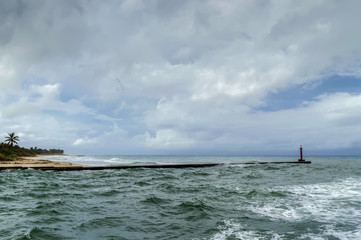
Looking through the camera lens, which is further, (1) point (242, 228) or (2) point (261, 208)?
(2) point (261, 208)

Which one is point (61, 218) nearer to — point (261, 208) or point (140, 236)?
point (140, 236)

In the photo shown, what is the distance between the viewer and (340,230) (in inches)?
298

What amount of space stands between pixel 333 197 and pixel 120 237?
12094 mm

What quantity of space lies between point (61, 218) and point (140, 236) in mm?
3389

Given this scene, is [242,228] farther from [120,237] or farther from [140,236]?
[120,237]

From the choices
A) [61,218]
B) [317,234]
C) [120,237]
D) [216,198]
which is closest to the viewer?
[120,237]

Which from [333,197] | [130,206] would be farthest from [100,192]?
[333,197]

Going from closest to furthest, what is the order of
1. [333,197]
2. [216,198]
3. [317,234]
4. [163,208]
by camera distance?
1. [317,234]
2. [163,208]
3. [216,198]
4. [333,197]

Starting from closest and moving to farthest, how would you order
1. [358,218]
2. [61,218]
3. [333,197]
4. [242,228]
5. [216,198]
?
[242,228], [61,218], [358,218], [216,198], [333,197]

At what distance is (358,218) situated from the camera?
8.88m

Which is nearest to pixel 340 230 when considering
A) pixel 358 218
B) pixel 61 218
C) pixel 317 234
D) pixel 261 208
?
pixel 317 234

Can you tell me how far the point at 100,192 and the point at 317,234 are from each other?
10.9m

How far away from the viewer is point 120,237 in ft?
21.7

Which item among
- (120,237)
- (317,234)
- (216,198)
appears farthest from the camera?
(216,198)
